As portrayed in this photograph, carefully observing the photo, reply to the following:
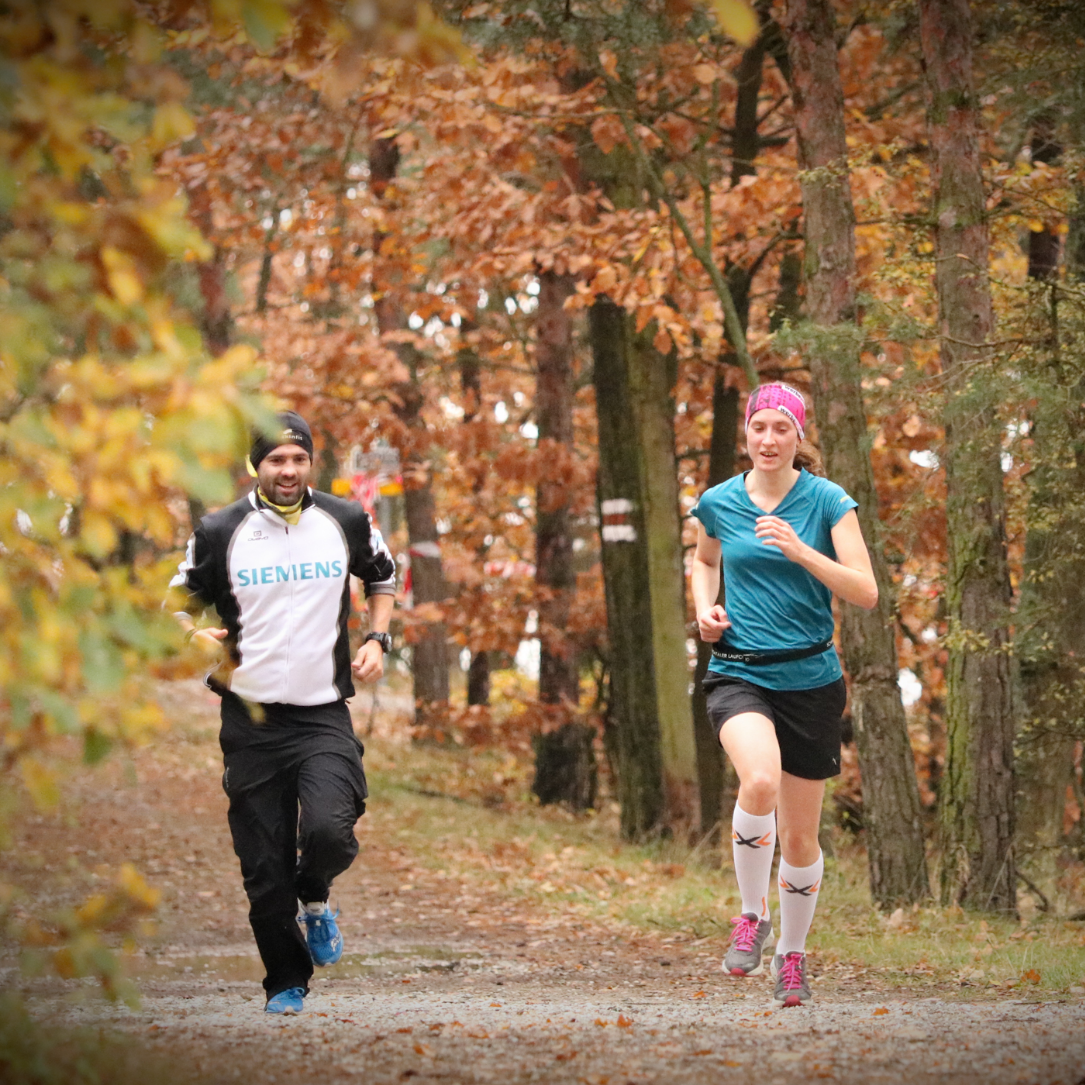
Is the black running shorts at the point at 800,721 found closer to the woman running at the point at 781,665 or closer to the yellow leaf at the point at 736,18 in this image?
the woman running at the point at 781,665

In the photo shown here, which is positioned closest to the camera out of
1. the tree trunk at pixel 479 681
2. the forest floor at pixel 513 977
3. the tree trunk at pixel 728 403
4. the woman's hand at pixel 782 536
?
the forest floor at pixel 513 977

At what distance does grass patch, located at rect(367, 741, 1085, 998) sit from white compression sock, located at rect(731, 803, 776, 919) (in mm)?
1161

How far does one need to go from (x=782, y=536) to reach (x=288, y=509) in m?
2.01

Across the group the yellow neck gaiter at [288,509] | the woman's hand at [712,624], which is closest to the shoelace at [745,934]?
the woman's hand at [712,624]

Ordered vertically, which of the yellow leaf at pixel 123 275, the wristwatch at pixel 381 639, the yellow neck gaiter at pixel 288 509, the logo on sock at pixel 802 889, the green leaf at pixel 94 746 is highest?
the yellow leaf at pixel 123 275

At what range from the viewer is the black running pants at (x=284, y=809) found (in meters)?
5.53

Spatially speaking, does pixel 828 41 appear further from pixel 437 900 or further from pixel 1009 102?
pixel 437 900

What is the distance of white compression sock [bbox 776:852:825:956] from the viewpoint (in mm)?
5633

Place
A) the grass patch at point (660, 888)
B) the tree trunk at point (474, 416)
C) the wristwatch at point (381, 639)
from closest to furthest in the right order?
1. the wristwatch at point (381, 639)
2. the grass patch at point (660, 888)
3. the tree trunk at point (474, 416)

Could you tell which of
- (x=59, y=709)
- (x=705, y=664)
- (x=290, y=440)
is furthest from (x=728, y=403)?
(x=59, y=709)

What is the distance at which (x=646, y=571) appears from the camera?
535 inches

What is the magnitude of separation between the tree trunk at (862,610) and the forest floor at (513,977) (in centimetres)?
80

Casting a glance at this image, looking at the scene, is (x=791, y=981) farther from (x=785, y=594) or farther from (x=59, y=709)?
(x=59, y=709)

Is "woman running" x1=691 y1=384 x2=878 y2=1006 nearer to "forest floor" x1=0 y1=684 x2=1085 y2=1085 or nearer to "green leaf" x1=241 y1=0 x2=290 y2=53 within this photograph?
"forest floor" x1=0 y1=684 x2=1085 y2=1085
